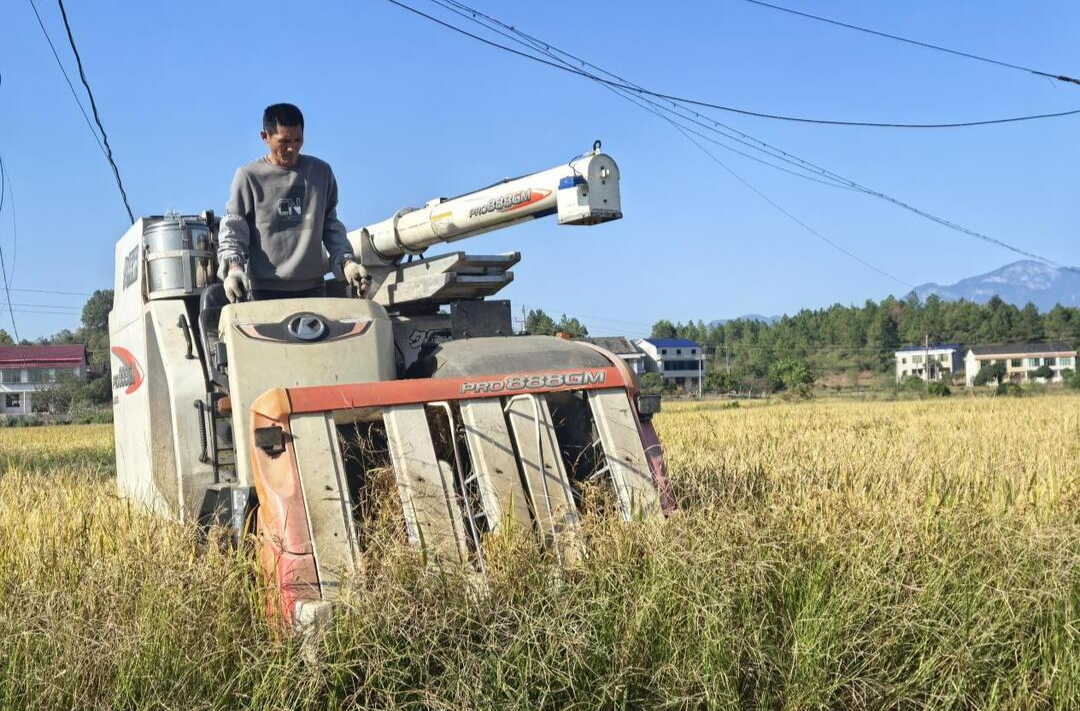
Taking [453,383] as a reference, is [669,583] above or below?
below

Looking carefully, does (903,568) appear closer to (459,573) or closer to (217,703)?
(459,573)

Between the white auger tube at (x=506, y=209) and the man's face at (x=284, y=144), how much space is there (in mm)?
1480

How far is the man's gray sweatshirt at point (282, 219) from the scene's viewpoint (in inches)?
231

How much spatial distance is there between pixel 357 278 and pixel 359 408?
1308mm

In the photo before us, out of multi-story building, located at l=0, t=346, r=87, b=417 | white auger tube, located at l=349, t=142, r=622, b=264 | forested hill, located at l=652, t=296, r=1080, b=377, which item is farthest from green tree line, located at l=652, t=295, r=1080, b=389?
white auger tube, located at l=349, t=142, r=622, b=264

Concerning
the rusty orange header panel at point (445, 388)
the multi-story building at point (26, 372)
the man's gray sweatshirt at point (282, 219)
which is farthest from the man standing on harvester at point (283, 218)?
the multi-story building at point (26, 372)

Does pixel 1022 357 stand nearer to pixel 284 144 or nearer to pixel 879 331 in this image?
pixel 879 331

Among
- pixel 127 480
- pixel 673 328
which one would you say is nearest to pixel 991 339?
pixel 673 328

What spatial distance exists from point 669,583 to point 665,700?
0.50 m

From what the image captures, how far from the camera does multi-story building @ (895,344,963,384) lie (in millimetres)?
129250

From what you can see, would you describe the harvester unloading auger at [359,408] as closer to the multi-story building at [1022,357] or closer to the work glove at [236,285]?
the work glove at [236,285]

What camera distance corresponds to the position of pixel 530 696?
367cm

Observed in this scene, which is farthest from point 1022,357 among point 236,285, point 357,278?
point 236,285

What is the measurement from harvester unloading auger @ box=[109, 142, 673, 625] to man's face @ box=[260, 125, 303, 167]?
2.44 ft
